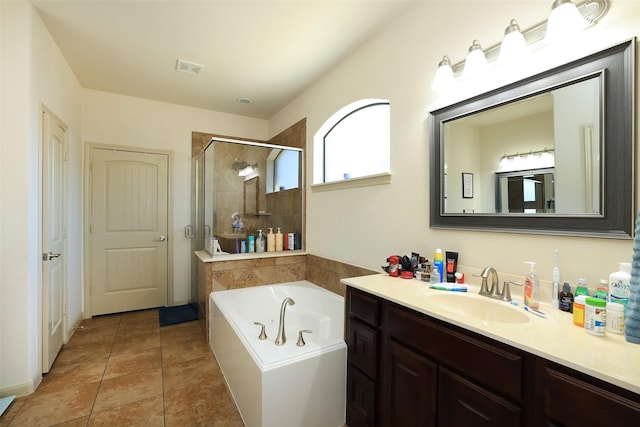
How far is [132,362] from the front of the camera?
2418mm

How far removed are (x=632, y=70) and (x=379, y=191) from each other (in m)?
1.39

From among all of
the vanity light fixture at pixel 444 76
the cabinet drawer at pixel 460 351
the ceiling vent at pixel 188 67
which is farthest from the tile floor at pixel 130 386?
the ceiling vent at pixel 188 67

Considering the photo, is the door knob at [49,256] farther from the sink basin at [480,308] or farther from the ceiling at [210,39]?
the sink basin at [480,308]

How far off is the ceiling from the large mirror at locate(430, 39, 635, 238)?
1.02 m

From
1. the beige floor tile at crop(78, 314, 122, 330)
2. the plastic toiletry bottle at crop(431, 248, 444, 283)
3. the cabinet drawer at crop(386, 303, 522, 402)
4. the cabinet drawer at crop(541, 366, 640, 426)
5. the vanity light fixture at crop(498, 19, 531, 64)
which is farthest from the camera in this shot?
the beige floor tile at crop(78, 314, 122, 330)

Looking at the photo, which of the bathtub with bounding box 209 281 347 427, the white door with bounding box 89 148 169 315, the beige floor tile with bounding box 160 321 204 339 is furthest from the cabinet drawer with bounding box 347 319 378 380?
the white door with bounding box 89 148 169 315

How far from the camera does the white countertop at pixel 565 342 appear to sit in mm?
753

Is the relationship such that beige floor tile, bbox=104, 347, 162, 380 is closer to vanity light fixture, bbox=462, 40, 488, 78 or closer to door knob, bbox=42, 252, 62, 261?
door knob, bbox=42, 252, 62, 261

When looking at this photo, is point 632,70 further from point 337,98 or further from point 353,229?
point 337,98

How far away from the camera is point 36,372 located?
6.73 ft

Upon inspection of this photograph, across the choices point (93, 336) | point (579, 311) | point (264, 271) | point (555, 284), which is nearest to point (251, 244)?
point (264, 271)

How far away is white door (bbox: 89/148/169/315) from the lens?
342cm

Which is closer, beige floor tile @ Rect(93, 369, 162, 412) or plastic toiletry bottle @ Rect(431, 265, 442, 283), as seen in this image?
plastic toiletry bottle @ Rect(431, 265, 442, 283)

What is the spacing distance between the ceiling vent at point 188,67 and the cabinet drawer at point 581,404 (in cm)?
321
